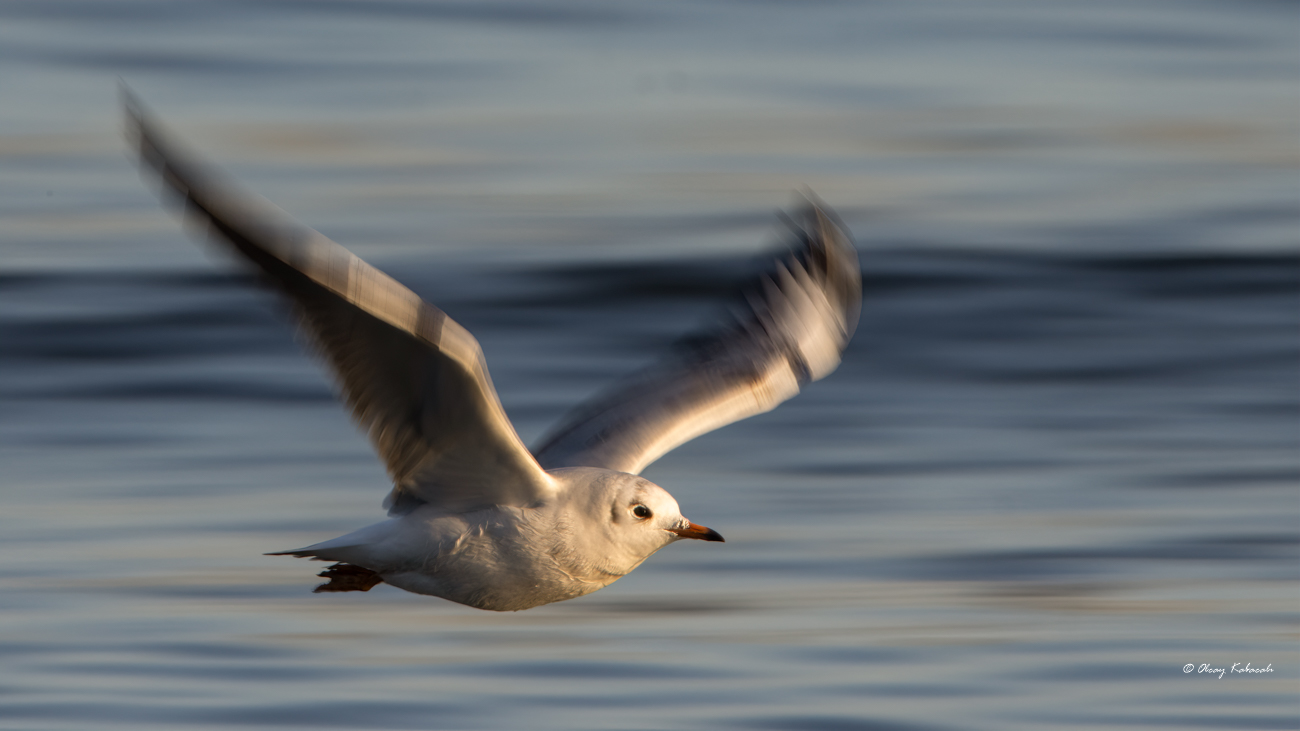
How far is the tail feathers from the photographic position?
5793 millimetres

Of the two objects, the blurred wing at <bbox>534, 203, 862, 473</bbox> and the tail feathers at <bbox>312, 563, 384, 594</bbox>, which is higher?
the blurred wing at <bbox>534, 203, 862, 473</bbox>

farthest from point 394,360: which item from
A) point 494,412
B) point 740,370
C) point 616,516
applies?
point 740,370

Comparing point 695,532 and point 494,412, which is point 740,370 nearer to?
point 695,532

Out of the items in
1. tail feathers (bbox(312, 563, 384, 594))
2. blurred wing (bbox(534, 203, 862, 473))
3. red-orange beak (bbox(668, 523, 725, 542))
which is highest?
blurred wing (bbox(534, 203, 862, 473))

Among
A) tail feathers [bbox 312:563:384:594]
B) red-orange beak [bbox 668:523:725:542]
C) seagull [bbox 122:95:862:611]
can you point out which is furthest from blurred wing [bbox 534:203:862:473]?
tail feathers [bbox 312:563:384:594]

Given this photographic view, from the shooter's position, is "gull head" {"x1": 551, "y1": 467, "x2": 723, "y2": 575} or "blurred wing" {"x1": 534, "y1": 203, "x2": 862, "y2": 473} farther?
"blurred wing" {"x1": 534, "y1": 203, "x2": 862, "y2": 473}

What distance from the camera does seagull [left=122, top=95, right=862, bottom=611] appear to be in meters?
4.50

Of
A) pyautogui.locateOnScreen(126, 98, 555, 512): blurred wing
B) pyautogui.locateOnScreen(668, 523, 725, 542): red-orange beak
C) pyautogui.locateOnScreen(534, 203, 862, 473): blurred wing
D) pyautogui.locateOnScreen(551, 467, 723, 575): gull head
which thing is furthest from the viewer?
pyautogui.locateOnScreen(534, 203, 862, 473): blurred wing

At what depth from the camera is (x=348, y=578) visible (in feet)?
19.1

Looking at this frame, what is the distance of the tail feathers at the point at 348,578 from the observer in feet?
19.0

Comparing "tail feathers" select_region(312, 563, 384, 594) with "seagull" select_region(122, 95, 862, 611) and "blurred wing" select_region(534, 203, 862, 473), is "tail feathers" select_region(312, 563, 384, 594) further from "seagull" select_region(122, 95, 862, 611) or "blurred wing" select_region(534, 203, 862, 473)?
"blurred wing" select_region(534, 203, 862, 473)

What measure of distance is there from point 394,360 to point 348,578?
106cm

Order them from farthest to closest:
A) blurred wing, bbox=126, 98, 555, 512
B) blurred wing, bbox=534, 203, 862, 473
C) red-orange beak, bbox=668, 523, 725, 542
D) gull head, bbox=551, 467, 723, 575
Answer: blurred wing, bbox=534, 203, 862, 473 < red-orange beak, bbox=668, 523, 725, 542 < gull head, bbox=551, 467, 723, 575 < blurred wing, bbox=126, 98, 555, 512

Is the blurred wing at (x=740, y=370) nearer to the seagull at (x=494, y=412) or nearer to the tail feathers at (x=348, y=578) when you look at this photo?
the seagull at (x=494, y=412)
